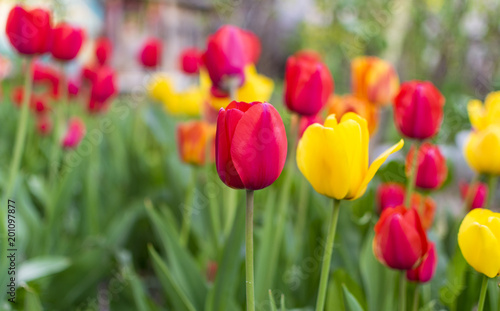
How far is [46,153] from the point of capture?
1456mm

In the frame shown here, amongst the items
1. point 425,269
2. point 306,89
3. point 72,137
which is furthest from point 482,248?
point 72,137

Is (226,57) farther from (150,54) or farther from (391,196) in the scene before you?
(150,54)

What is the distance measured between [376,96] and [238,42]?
411 millimetres

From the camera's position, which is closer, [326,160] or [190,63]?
[326,160]

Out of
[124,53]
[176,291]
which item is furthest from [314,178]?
[124,53]

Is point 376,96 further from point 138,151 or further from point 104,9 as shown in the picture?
point 104,9

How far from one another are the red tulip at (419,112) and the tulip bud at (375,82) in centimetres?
39

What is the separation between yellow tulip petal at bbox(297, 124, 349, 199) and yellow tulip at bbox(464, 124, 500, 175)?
1.13 ft

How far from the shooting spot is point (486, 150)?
2.28ft

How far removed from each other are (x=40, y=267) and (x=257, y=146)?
1.90ft

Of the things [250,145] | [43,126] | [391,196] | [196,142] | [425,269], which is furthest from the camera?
[43,126]

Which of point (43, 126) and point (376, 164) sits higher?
point (376, 164)

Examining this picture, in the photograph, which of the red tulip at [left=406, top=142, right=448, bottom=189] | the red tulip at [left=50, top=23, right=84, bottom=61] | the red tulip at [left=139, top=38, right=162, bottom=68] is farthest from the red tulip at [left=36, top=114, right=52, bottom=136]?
the red tulip at [left=406, top=142, right=448, bottom=189]

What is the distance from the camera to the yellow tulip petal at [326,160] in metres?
0.45
